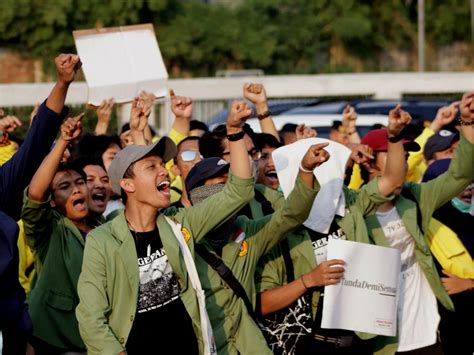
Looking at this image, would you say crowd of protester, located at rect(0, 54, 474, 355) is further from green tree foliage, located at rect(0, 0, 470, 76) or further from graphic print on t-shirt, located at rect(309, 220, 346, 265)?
green tree foliage, located at rect(0, 0, 470, 76)

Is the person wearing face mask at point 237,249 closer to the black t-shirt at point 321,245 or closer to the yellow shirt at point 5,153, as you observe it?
the black t-shirt at point 321,245

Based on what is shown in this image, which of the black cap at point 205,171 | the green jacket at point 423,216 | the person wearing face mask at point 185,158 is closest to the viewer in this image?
the black cap at point 205,171

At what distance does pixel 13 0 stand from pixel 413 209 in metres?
26.4

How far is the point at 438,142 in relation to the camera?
9.25m

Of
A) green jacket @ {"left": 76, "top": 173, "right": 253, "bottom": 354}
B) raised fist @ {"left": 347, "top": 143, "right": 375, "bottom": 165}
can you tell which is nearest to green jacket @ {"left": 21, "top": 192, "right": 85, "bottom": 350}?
green jacket @ {"left": 76, "top": 173, "right": 253, "bottom": 354}

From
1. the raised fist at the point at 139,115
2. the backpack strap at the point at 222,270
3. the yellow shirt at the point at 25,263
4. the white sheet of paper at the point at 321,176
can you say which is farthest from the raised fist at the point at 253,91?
the yellow shirt at the point at 25,263

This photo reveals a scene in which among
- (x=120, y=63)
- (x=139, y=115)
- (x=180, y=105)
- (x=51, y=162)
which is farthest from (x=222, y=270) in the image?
(x=120, y=63)

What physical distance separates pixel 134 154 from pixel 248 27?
106 ft

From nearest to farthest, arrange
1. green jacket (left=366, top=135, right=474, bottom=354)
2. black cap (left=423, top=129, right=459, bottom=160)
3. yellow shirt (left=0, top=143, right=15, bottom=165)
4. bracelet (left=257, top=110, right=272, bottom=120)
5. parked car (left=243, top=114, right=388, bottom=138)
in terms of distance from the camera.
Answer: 1. green jacket (left=366, top=135, right=474, bottom=354)
2. yellow shirt (left=0, top=143, right=15, bottom=165)
3. bracelet (left=257, top=110, right=272, bottom=120)
4. black cap (left=423, top=129, right=459, bottom=160)
5. parked car (left=243, top=114, right=388, bottom=138)

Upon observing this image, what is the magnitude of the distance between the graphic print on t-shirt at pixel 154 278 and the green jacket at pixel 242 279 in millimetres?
346

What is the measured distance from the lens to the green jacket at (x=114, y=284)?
19.2ft

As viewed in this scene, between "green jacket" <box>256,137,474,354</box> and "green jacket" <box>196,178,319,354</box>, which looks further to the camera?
"green jacket" <box>256,137,474,354</box>

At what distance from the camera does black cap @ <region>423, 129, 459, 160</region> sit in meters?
9.21

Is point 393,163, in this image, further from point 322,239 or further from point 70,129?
point 70,129
